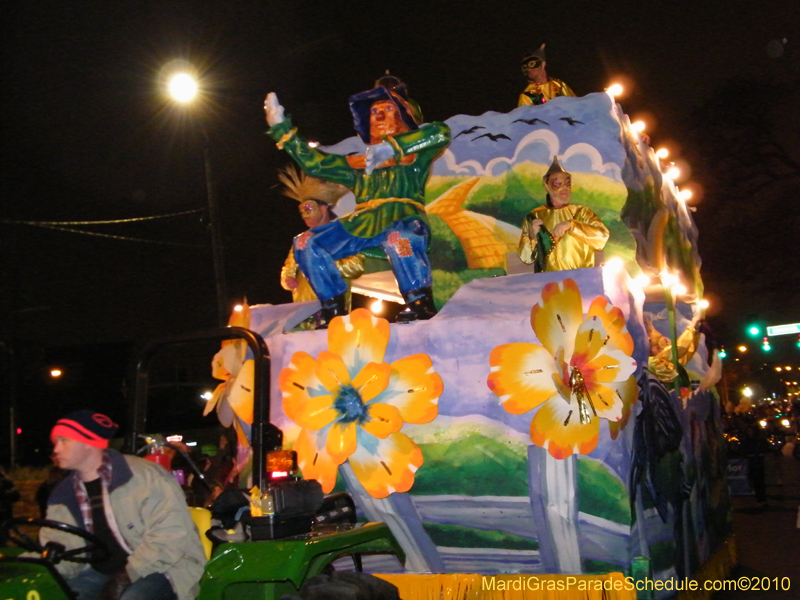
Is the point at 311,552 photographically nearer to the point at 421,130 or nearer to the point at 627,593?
the point at 627,593

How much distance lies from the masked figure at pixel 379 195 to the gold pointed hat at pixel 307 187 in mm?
666

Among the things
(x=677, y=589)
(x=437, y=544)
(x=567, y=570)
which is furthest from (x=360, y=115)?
(x=677, y=589)

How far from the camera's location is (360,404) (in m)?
5.73

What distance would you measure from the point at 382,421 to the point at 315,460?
1.92 ft

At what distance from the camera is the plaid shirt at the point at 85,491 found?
12.7 feet

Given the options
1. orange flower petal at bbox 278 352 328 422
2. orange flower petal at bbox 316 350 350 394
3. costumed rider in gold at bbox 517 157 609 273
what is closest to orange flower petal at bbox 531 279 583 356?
costumed rider in gold at bbox 517 157 609 273

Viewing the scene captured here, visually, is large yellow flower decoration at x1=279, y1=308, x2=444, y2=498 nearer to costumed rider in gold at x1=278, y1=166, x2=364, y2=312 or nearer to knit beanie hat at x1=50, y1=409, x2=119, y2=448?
costumed rider in gold at x1=278, y1=166, x2=364, y2=312

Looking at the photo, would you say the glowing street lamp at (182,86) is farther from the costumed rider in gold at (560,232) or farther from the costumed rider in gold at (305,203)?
the costumed rider in gold at (560,232)

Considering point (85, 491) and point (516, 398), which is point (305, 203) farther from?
point (85, 491)

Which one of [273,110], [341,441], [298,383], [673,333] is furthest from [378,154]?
[673,333]

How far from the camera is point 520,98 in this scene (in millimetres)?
7312

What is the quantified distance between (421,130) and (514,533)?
296 centimetres

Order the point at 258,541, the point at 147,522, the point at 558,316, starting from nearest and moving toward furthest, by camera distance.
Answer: the point at 147,522, the point at 258,541, the point at 558,316

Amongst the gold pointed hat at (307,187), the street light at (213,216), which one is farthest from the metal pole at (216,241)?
the gold pointed hat at (307,187)
